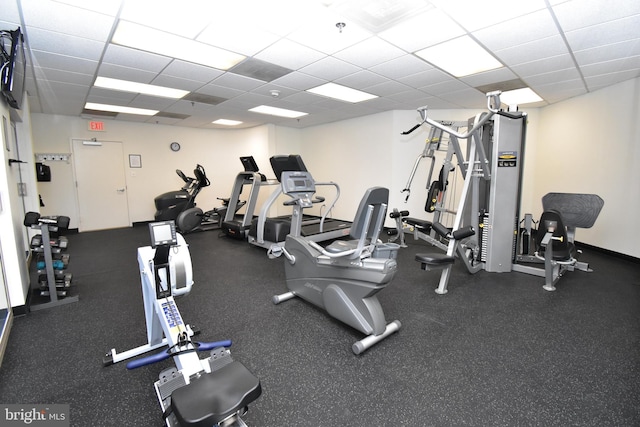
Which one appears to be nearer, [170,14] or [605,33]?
[170,14]

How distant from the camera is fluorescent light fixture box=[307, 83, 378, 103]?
480 cm

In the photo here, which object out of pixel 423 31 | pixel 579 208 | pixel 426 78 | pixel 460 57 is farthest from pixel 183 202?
pixel 579 208

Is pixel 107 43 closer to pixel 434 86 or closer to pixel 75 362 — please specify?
pixel 75 362

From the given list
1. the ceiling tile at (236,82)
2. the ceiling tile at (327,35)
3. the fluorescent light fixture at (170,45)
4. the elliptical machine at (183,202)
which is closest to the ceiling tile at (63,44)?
→ the fluorescent light fixture at (170,45)

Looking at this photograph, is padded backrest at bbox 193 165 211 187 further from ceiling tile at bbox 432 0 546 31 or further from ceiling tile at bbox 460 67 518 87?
ceiling tile at bbox 432 0 546 31

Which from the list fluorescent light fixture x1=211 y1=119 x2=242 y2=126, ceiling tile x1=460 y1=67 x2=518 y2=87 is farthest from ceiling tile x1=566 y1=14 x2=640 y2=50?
fluorescent light fixture x1=211 y1=119 x2=242 y2=126

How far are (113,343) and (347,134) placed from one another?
6.32 meters

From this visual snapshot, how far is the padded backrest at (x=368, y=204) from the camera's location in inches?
87.1

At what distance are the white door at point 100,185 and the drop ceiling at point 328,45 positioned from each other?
1.65 metres

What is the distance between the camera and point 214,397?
1.11 meters

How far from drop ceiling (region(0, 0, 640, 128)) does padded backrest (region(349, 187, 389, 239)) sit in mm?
1553

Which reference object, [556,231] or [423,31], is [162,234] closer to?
[423,31]

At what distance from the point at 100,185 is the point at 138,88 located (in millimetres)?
3444

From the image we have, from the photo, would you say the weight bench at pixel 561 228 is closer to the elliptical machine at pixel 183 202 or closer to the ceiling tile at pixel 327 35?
the ceiling tile at pixel 327 35
